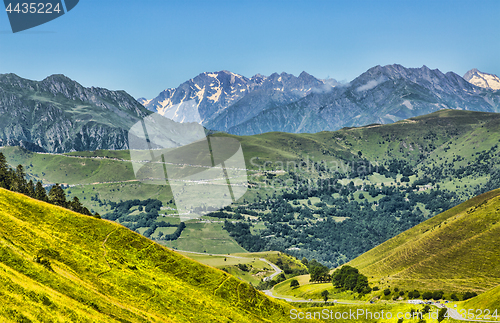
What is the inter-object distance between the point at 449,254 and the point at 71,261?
100349 millimetres

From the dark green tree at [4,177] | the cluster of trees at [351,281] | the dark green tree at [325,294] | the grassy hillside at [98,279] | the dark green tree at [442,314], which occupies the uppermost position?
the dark green tree at [4,177]

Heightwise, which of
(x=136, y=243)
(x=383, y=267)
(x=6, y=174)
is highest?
(x=6, y=174)

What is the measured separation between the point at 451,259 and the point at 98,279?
9567 centimetres

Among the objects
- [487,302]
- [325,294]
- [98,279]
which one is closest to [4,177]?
[98,279]

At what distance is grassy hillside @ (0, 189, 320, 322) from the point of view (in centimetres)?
3052

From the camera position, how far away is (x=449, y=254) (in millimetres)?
105812

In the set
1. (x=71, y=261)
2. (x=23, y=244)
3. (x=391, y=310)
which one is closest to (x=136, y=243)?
(x=71, y=261)

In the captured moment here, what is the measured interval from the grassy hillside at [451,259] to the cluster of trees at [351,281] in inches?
210

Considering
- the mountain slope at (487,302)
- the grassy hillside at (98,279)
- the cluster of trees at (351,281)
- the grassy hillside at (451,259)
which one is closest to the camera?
the grassy hillside at (98,279)

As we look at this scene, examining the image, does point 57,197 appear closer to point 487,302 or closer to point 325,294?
point 325,294

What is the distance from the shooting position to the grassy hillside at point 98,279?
30.5 metres

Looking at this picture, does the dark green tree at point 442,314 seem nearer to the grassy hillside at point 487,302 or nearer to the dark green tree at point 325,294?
the grassy hillside at point 487,302

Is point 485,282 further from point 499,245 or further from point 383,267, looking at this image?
point 383,267

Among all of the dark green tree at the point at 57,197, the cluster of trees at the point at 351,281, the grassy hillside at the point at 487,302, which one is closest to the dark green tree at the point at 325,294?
the cluster of trees at the point at 351,281
